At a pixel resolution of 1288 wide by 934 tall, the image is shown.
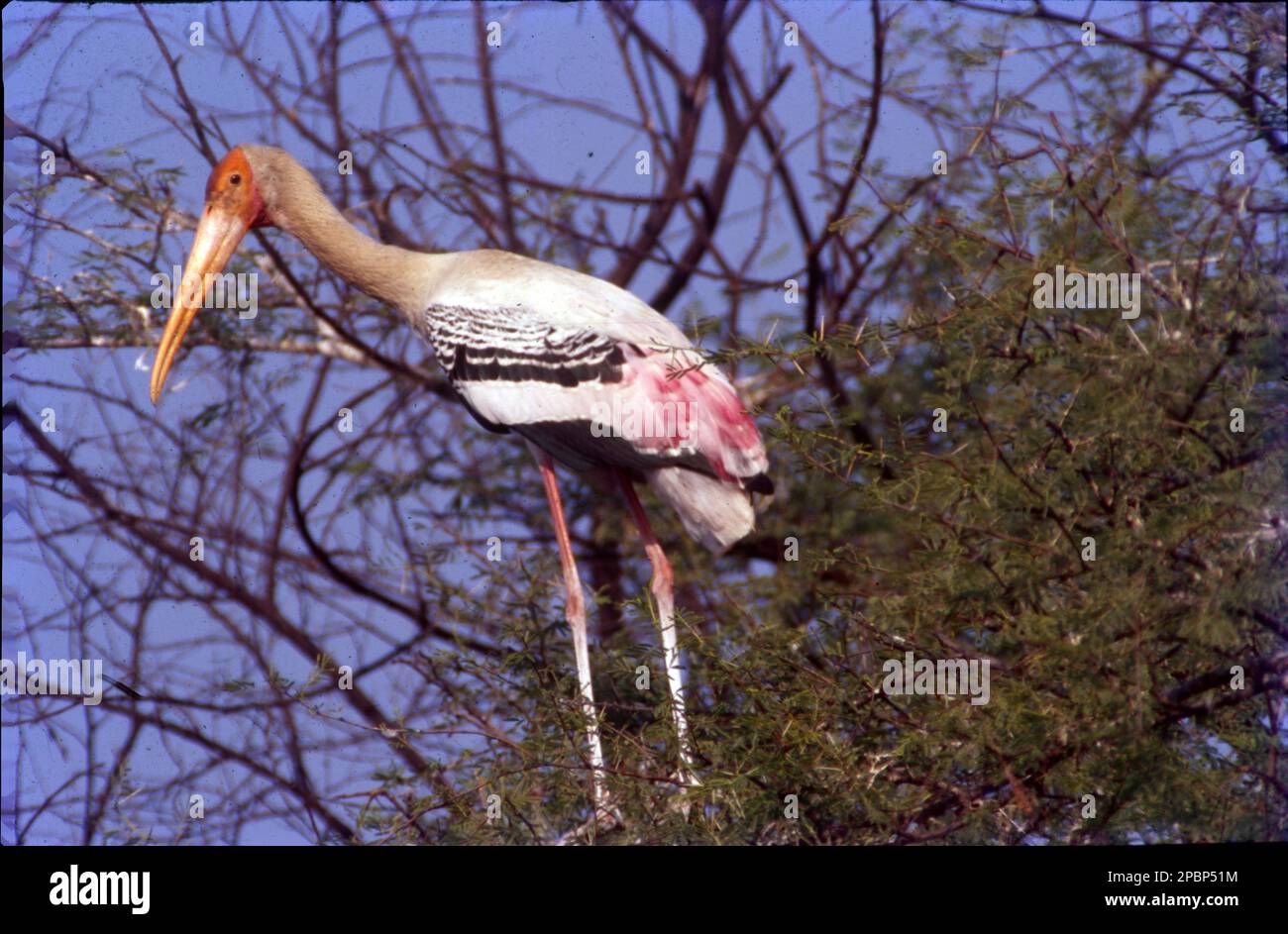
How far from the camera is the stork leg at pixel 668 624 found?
146 inches

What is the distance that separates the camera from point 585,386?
430 centimetres

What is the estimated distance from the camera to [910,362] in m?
5.00

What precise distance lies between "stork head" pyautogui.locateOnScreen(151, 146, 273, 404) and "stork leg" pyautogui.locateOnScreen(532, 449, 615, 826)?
0.97 metres

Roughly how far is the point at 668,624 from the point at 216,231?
170cm

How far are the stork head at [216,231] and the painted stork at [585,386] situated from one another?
37cm

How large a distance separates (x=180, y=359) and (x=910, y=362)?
6.63 feet
